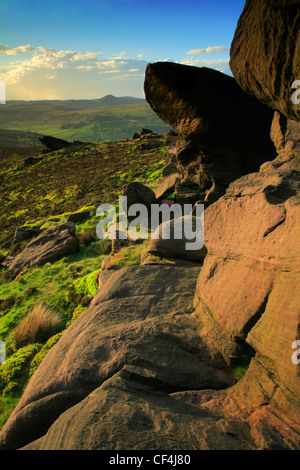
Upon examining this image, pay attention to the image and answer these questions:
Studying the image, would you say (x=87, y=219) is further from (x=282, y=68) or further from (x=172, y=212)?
(x=282, y=68)

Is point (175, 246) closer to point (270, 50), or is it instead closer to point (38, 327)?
point (38, 327)

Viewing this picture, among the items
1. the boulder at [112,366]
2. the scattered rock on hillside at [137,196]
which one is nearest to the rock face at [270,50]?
the boulder at [112,366]

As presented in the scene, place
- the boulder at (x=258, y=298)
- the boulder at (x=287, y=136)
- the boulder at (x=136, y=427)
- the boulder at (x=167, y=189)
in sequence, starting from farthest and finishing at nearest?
the boulder at (x=167, y=189), the boulder at (x=287, y=136), the boulder at (x=258, y=298), the boulder at (x=136, y=427)

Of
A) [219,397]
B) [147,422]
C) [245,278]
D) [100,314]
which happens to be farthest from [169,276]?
[147,422]

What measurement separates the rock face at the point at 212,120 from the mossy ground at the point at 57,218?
5.17 metres

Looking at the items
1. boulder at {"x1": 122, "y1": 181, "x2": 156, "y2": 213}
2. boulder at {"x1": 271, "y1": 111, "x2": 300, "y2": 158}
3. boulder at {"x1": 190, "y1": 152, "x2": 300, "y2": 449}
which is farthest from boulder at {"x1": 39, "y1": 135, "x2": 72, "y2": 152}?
boulder at {"x1": 190, "y1": 152, "x2": 300, "y2": 449}

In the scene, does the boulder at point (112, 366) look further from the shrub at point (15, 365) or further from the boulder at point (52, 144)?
the boulder at point (52, 144)

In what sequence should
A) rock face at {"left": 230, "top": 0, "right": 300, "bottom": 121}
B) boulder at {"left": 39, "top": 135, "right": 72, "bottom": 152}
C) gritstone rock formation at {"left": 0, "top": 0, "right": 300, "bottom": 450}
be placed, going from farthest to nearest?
boulder at {"left": 39, "top": 135, "right": 72, "bottom": 152}
rock face at {"left": 230, "top": 0, "right": 300, "bottom": 121}
gritstone rock formation at {"left": 0, "top": 0, "right": 300, "bottom": 450}

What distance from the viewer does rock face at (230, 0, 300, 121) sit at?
591 cm

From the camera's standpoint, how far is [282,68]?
6.59 m

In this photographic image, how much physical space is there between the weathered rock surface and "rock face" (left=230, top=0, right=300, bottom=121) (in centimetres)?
1245

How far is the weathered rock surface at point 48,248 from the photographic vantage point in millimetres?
17109

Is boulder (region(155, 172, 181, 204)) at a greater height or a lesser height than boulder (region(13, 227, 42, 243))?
greater

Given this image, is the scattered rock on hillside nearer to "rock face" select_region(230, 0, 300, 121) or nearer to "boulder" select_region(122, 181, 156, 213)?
"boulder" select_region(122, 181, 156, 213)
